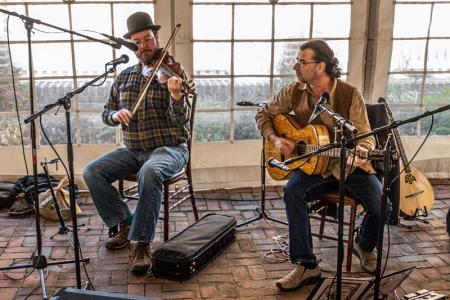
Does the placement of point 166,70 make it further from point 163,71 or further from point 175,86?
point 175,86

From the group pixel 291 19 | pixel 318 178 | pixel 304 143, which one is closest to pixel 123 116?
pixel 304 143

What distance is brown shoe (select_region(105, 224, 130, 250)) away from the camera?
121 inches

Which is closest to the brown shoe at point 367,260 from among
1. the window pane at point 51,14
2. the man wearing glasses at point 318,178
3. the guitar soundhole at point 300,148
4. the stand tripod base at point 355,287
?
the man wearing glasses at point 318,178

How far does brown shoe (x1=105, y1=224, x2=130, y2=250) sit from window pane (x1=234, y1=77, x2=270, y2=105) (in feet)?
4.19

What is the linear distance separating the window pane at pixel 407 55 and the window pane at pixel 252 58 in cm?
93

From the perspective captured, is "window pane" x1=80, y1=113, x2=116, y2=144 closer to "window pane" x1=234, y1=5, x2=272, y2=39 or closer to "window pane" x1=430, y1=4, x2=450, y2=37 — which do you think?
"window pane" x1=234, y1=5, x2=272, y2=39

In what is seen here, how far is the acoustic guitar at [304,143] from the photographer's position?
106 inches

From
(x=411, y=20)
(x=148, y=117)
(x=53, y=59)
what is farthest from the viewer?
(x=411, y=20)

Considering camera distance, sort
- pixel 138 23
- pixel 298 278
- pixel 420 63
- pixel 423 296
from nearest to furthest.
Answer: pixel 423 296
pixel 298 278
pixel 138 23
pixel 420 63

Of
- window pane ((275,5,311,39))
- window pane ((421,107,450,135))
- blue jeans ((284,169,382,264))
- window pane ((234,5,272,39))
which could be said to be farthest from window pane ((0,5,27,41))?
window pane ((421,107,450,135))

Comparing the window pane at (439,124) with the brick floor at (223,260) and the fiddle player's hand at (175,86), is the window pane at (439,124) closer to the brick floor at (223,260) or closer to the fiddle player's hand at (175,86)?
the brick floor at (223,260)

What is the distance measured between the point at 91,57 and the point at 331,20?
1.67m

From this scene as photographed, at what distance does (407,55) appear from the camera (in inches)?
156

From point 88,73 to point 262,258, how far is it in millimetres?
1741
